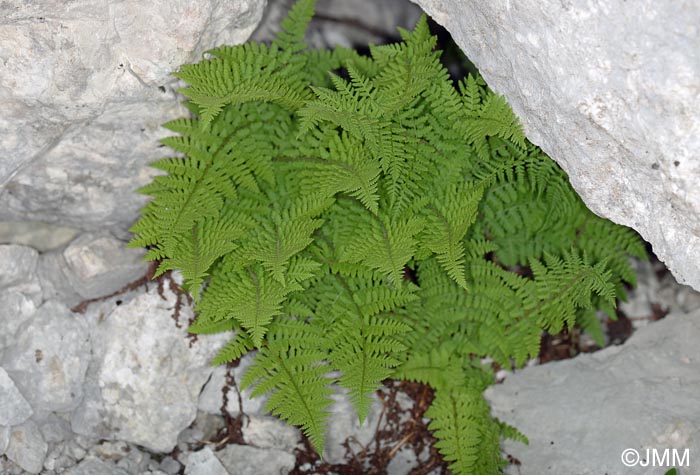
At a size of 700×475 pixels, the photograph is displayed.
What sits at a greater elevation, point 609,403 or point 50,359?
point 609,403

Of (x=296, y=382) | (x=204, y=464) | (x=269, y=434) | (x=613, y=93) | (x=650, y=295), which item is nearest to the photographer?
(x=613, y=93)

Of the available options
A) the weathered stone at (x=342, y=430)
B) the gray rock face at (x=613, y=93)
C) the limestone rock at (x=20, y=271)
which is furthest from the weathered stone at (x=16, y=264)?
the gray rock face at (x=613, y=93)

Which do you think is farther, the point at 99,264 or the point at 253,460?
the point at 99,264

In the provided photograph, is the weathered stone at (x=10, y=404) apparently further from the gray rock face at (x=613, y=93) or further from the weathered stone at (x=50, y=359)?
the gray rock face at (x=613, y=93)

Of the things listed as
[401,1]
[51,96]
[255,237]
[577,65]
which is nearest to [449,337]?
[255,237]

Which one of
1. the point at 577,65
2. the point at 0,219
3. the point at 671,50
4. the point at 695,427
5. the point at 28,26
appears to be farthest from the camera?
the point at 0,219

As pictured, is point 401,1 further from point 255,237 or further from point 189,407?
point 189,407

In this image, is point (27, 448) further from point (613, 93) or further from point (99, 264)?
point (613, 93)
